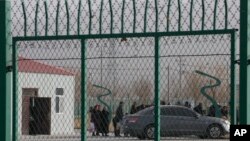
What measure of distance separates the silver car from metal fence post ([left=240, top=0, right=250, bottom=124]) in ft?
42.9

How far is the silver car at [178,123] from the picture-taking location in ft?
68.9

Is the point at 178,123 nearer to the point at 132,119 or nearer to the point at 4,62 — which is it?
the point at 132,119

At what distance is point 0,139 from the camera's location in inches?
343

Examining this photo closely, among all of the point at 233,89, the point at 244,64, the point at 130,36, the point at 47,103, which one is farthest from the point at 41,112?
the point at 244,64

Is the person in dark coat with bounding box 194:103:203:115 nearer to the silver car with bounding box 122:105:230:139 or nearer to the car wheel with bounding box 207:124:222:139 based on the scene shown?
the silver car with bounding box 122:105:230:139

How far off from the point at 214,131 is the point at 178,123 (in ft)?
5.00

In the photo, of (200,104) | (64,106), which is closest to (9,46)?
(200,104)

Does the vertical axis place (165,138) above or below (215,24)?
below

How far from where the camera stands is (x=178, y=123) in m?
21.2

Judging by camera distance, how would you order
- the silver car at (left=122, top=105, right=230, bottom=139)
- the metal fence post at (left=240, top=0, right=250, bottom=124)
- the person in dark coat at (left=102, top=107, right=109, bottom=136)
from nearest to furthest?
1. the metal fence post at (left=240, top=0, right=250, bottom=124)
2. the person in dark coat at (left=102, top=107, right=109, bottom=136)
3. the silver car at (left=122, top=105, right=230, bottom=139)

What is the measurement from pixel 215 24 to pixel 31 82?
19.4m

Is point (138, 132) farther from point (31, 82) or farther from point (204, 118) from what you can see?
point (31, 82)

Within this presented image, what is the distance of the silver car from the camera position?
21.0 m

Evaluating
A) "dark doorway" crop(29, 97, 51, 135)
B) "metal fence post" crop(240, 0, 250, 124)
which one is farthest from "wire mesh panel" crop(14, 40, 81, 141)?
"metal fence post" crop(240, 0, 250, 124)
